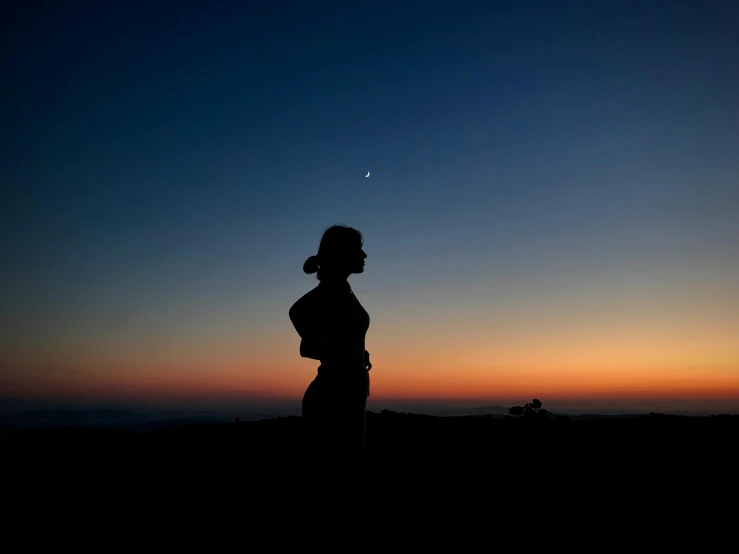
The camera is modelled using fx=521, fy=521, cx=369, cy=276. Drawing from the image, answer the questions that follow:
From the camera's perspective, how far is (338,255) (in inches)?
191

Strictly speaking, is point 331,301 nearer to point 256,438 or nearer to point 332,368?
point 332,368

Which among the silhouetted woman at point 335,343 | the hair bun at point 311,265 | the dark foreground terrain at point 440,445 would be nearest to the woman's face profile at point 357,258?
the silhouetted woman at point 335,343

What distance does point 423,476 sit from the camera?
316 inches

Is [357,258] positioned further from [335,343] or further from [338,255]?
[335,343]

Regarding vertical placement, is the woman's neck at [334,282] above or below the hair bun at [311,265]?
below

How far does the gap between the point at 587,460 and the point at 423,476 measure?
2.71 metres

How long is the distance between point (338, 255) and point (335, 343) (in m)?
0.81

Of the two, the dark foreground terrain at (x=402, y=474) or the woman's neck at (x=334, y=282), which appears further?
the dark foreground terrain at (x=402, y=474)

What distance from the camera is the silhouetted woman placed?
14.9ft

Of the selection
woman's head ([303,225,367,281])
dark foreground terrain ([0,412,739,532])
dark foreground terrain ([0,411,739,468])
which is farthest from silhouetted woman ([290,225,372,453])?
dark foreground terrain ([0,411,739,468])

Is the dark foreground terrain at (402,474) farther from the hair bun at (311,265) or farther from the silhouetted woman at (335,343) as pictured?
the hair bun at (311,265)

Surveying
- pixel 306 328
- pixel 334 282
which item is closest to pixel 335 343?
pixel 306 328

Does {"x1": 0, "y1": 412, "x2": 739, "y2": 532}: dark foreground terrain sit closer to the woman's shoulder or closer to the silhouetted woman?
the silhouetted woman

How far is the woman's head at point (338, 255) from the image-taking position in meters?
4.85
